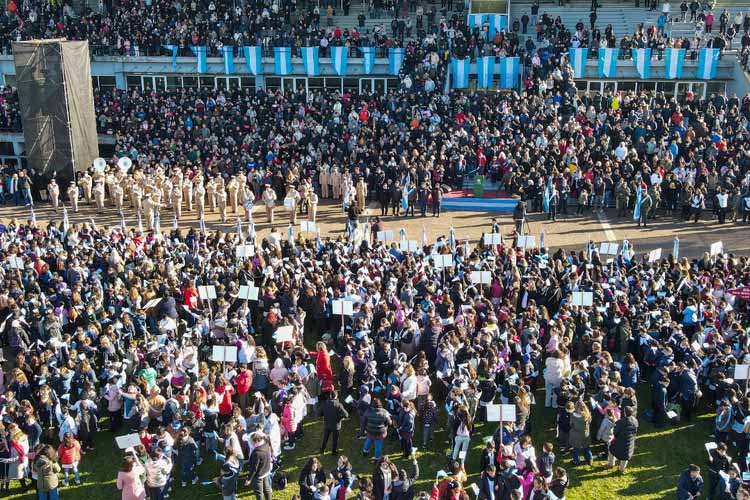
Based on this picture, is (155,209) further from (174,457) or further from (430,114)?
(174,457)

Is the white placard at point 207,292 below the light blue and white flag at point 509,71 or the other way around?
below

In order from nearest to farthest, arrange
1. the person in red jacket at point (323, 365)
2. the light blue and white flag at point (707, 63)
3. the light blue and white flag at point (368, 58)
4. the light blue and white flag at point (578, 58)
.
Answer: the person in red jacket at point (323, 365), the light blue and white flag at point (578, 58), the light blue and white flag at point (707, 63), the light blue and white flag at point (368, 58)

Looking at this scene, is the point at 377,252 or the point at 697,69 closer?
the point at 377,252

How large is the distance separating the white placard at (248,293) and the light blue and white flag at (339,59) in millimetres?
21549

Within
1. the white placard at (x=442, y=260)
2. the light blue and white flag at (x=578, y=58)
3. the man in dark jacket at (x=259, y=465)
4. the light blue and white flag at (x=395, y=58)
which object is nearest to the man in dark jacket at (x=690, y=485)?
the man in dark jacket at (x=259, y=465)

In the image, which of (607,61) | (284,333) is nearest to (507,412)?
(284,333)

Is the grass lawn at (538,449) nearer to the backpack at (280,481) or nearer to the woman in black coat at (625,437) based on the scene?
the backpack at (280,481)

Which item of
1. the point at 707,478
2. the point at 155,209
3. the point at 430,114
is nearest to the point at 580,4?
the point at 430,114

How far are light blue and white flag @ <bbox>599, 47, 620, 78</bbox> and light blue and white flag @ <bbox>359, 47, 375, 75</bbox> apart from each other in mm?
9639

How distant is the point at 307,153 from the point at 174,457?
18.9 m

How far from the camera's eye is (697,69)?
113 feet

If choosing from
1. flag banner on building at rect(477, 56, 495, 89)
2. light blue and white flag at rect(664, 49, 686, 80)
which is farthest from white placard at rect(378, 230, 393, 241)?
light blue and white flag at rect(664, 49, 686, 80)

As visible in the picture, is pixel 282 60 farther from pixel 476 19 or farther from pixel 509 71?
pixel 509 71

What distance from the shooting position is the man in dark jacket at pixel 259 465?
12219mm
